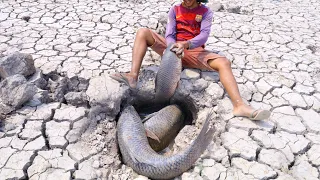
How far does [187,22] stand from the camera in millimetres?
3031

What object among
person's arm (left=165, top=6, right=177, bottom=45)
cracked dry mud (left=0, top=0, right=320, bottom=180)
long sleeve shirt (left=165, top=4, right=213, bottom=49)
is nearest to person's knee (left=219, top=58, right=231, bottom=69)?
cracked dry mud (left=0, top=0, right=320, bottom=180)

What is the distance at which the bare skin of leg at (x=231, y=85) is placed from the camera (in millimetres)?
2512

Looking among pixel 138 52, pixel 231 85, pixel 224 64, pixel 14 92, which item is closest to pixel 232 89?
pixel 231 85

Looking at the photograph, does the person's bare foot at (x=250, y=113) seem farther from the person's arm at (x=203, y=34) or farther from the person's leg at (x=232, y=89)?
the person's arm at (x=203, y=34)

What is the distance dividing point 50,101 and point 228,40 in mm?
2296

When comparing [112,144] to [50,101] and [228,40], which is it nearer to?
[50,101]

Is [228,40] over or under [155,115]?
over

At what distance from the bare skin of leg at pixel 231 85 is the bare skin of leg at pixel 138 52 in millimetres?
607

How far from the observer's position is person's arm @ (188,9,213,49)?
2832 mm

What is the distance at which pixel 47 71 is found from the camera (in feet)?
9.64

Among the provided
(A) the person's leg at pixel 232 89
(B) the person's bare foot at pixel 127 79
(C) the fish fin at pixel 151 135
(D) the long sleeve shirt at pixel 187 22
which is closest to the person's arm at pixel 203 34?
(D) the long sleeve shirt at pixel 187 22

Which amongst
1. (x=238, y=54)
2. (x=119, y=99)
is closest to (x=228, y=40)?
(x=238, y=54)

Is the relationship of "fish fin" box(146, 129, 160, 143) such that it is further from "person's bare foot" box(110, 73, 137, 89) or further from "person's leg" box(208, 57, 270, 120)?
"person's leg" box(208, 57, 270, 120)

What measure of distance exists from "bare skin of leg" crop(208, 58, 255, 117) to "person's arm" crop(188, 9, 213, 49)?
0.20m
